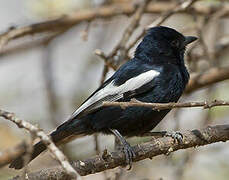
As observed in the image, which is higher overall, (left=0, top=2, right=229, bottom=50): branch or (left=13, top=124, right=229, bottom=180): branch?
(left=0, top=2, right=229, bottom=50): branch

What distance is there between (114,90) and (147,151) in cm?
88

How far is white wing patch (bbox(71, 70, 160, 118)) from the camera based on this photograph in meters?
4.28

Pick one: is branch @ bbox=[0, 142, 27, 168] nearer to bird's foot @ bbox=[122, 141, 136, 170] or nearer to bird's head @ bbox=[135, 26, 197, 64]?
bird's foot @ bbox=[122, 141, 136, 170]

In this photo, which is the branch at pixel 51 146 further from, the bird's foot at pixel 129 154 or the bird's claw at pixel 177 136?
the bird's claw at pixel 177 136

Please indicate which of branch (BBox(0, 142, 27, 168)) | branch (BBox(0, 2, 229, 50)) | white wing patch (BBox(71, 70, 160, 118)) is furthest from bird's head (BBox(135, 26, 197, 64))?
branch (BBox(0, 142, 27, 168))

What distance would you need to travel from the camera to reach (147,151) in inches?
143

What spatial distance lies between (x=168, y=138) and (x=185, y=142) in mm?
126

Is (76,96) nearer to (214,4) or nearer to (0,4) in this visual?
(214,4)

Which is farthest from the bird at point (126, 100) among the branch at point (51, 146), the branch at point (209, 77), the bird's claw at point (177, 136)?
the branch at point (51, 146)

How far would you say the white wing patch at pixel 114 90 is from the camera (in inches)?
168

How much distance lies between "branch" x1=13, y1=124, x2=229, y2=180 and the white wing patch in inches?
27.2

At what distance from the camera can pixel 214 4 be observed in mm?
5797

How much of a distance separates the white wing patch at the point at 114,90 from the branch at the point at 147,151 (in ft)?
2.27

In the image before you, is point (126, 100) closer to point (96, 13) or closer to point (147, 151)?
point (147, 151)
